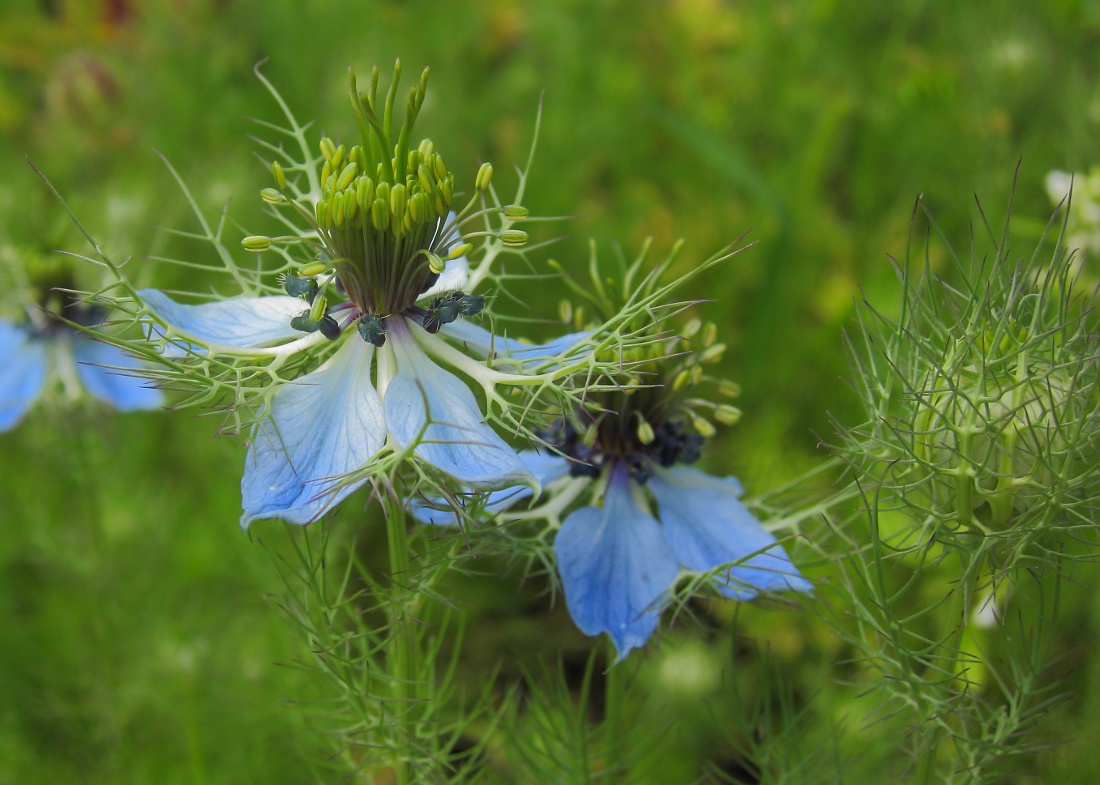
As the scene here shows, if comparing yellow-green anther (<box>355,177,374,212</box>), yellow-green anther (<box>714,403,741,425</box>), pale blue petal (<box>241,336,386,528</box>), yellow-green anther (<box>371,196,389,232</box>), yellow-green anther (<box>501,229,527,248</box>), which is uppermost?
yellow-green anther (<box>355,177,374,212</box>)

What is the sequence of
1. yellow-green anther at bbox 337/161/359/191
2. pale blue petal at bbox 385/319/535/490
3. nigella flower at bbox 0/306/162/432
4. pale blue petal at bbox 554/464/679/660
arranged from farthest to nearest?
1. nigella flower at bbox 0/306/162/432
2. pale blue petal at bbox 554/464/679/660
3. yellow-green anther at bbox 337/161/359/191
4. pale blue petal at bbox 385/319/535/490

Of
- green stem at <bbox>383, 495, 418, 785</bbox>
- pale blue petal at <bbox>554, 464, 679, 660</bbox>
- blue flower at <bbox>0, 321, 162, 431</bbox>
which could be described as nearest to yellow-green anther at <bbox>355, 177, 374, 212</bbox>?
green stem at <bbox>383, 495, 418, 785</bbox>

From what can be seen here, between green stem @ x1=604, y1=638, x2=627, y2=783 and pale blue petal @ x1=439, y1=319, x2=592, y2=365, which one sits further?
green stem @ x1=604, y1=638, x2=627, y2=783

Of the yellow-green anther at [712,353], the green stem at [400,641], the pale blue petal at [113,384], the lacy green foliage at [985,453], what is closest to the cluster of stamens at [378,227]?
the green stem at [400,641]

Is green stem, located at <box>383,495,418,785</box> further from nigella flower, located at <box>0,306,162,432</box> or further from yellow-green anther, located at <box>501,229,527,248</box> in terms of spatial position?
nigella flower, located at <box>0,306,162,432</box>

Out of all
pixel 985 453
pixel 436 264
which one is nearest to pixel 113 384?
pixel 436 264

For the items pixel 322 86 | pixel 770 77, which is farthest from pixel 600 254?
pixel 322 86

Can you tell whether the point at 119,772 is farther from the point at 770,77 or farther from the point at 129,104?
the point at 770,77
